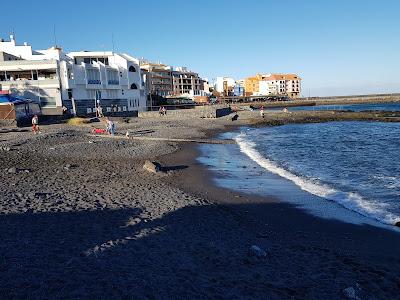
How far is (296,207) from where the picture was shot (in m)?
11.2

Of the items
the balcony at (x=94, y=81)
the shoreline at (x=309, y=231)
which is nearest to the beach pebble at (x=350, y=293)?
the shoreline at (x=309, y=231)

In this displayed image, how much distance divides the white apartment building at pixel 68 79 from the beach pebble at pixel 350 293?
49.0 m

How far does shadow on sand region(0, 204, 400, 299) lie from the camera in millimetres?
5402

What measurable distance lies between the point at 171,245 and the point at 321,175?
11.0m

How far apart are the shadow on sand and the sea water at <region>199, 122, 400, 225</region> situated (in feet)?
7.29

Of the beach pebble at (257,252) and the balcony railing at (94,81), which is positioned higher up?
the balcony railing at (94,81)

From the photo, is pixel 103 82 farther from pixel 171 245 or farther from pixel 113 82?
pixel 171 245

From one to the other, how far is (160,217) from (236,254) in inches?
107

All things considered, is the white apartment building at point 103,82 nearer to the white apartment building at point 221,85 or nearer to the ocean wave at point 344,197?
the ocean wave at point 344,197

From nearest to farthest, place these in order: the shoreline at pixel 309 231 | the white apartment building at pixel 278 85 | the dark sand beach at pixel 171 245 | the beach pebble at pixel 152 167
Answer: the dark sand beach at pixel 171 245
the shoreline at pixel 309 231
the beach pebble at pixel 152 167
the white apartment building at pixel 278 85

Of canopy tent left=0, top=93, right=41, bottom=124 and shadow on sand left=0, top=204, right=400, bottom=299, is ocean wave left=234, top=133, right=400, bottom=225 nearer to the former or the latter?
shadow on sand left=0, top=204, right=400, bottom=299

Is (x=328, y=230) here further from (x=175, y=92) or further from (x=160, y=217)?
(x=175, y=92)

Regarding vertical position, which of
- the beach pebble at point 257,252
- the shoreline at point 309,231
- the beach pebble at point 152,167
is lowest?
the shoreline at point 309,231

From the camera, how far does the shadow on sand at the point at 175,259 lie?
540 cm
